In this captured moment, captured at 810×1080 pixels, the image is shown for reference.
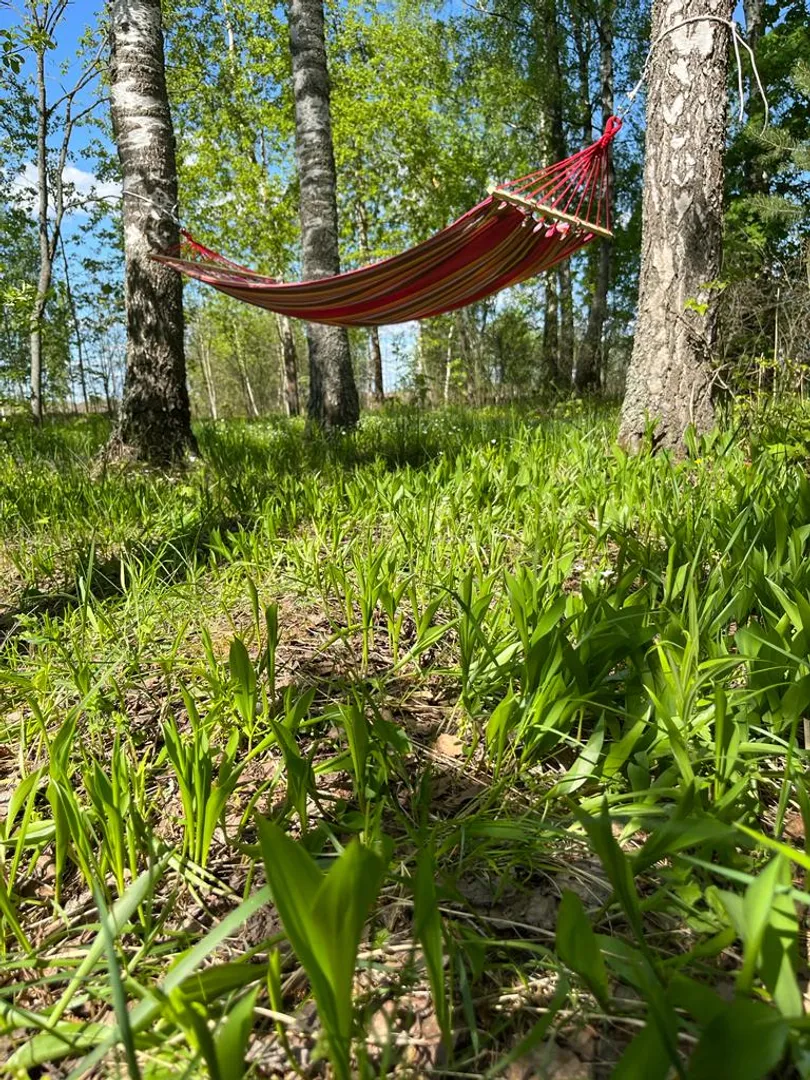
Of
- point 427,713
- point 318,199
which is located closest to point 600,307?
point 318,199

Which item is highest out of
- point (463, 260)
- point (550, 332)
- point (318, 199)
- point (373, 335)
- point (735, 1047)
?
point (373, 335)

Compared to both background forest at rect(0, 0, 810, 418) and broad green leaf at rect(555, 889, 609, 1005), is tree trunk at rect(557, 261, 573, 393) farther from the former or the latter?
broad green leaf at rect(555, 889, 609, 1005)

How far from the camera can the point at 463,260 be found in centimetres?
319

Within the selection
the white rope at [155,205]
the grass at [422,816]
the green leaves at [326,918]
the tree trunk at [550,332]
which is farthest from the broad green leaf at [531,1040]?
the tree trunk at [550,332]

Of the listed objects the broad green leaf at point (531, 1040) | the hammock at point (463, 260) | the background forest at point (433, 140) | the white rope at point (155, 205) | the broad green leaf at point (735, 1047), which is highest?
the background forest at point (433, 140)

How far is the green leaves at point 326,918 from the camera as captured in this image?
1.54ft

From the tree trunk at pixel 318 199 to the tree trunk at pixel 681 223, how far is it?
2.66 meters

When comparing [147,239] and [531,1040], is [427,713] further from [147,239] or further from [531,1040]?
[147,239]

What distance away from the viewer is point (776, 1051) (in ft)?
1.31

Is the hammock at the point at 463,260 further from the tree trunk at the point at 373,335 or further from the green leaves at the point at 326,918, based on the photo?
the tree trunk at the point at 373,335

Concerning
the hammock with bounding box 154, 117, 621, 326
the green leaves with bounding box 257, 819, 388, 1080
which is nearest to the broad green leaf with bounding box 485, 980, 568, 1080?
the green leaves with bounding box 257, 819, 388, 1080

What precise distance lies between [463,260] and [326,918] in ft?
10.9

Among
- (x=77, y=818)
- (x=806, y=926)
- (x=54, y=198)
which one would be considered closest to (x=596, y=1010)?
(x=806, y=926)

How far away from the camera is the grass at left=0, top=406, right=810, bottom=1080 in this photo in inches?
19.6
